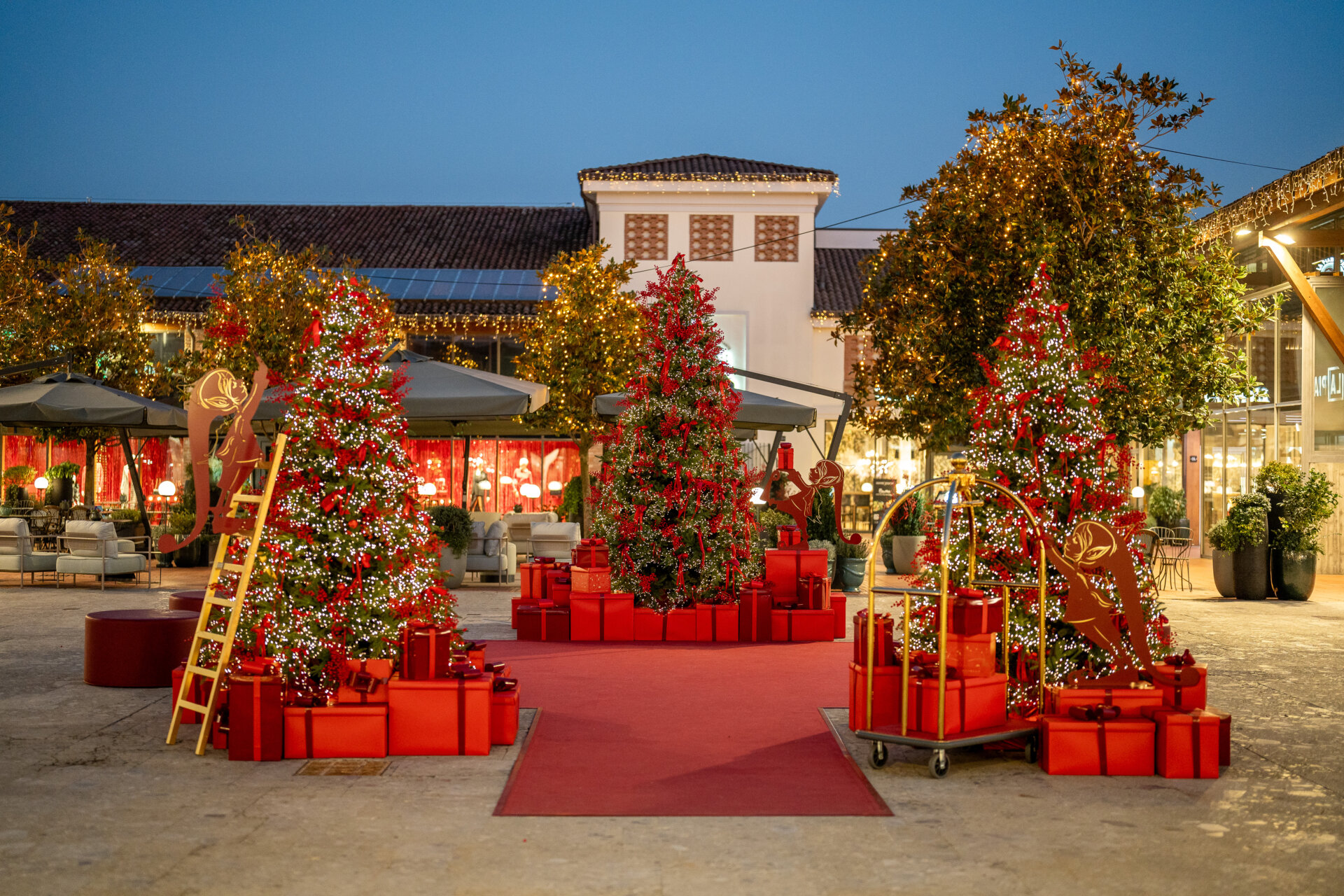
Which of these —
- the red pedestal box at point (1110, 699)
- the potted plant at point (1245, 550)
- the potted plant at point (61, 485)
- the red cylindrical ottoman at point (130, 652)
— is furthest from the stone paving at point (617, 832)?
the potted plant at point (61, 485)

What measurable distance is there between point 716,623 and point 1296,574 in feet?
25.9

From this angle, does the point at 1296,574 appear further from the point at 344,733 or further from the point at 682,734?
the point at 344,733

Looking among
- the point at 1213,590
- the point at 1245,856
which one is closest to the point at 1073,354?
the point at 1245,856

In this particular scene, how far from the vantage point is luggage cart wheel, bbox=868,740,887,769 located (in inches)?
229

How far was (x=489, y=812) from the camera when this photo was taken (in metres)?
4.98

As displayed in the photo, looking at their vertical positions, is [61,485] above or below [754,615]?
above

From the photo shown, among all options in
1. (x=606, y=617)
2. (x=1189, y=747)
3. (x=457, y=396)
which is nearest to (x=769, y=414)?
(x=457, y=396)

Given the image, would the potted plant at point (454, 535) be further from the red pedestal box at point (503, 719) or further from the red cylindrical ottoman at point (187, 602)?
the red pedestal box at point (503, 719)

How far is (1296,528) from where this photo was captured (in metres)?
14.2

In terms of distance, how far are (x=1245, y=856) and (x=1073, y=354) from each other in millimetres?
2779

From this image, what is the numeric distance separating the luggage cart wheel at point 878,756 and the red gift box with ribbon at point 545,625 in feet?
15.3

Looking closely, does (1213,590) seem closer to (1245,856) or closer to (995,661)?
(995,661)

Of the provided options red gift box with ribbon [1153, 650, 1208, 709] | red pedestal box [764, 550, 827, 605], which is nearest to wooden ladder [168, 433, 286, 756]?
red gift box with ribbon [1153, 650, 1208, 709]

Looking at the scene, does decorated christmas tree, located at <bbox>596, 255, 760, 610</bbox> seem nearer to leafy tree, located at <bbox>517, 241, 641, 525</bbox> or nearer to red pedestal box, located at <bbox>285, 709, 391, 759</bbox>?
red pedestal box, located at <bbox>285, 709, 391, 759</bbox>
